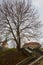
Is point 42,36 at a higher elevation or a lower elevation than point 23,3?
lower

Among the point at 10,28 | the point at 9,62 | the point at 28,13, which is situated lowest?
the point at 9,62

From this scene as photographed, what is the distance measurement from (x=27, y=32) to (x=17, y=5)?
4.29 m

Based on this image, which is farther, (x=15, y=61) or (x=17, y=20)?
(x=17, y=20)

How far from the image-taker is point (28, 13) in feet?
84.0

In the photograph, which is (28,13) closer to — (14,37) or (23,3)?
(23,3)

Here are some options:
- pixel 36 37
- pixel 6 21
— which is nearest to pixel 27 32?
pixel 36 37

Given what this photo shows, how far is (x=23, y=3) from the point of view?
84.6ft

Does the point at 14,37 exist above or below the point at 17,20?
below

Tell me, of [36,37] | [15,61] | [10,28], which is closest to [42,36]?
[36,37]

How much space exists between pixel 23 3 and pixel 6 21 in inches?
149

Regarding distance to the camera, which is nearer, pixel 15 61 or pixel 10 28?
pixel 15 61

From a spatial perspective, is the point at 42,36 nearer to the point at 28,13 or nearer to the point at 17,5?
the point at 28,13

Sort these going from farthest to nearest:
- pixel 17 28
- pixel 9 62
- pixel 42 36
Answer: pixel 42 36, pixel 17 28, pixel 9 62

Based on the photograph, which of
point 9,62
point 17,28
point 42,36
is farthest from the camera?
A: point 42,36
